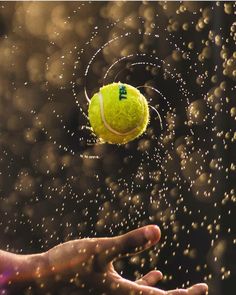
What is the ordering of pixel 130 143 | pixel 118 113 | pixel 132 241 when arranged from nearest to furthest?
pixel 132 241 < pixel 118 113 < pixel 130 143

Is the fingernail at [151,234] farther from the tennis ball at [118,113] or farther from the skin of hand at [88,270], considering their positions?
the tennis ball at [118,113]

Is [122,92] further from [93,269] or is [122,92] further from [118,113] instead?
→ [93,269]

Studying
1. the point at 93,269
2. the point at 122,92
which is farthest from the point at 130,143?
the point at 93,269

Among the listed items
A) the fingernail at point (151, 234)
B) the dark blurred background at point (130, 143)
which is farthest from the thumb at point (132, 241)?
the dark blurred background at point (130, 143)

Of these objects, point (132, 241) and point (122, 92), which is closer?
point (132, 241)

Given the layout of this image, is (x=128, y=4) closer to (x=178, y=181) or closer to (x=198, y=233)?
(x=178, y=181)

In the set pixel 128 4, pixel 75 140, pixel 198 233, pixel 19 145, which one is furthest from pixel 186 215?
pixel 128 4
